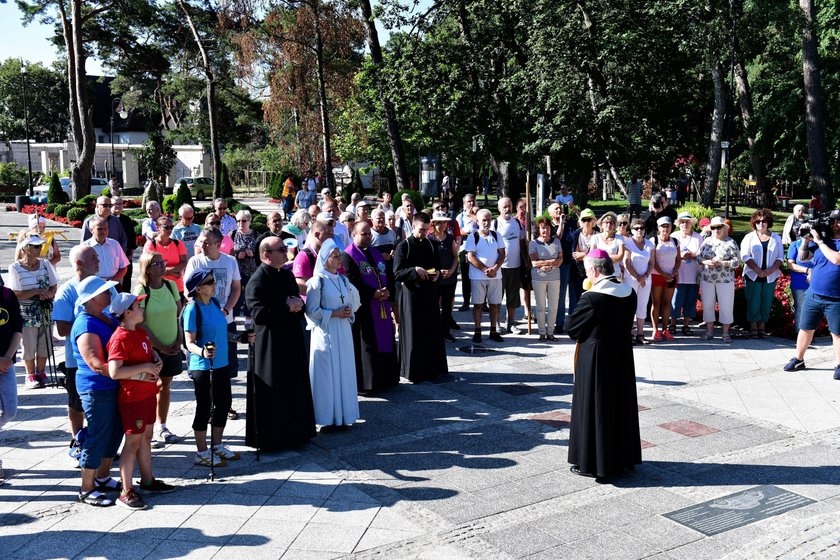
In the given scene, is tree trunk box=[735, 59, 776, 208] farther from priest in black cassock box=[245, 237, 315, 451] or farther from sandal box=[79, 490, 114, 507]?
sandal box=[79, 490, 114, 507]

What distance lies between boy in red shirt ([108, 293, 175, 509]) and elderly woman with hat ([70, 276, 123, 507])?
0.26 ft

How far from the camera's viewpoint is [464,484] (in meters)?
6.69

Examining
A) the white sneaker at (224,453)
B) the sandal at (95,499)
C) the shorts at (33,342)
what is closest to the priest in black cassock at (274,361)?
the white sneaker at (224,453)

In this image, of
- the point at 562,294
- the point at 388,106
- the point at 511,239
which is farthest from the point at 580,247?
the point at 388,106

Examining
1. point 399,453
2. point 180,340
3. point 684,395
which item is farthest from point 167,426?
point 684,395

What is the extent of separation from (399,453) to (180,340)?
7.06 feet

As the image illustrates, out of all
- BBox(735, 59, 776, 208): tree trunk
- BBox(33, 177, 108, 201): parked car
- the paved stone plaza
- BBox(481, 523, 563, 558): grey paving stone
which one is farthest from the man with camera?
BBox(33, 177, 108, 201): parked car

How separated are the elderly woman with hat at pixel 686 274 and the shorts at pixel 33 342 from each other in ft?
28.3

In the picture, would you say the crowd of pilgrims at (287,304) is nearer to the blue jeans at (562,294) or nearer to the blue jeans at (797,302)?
the blue jeans at (562,294)

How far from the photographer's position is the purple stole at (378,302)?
9266 millimetres

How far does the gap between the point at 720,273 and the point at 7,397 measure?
31.2 ft

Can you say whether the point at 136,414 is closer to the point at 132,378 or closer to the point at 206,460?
the point at 132,378

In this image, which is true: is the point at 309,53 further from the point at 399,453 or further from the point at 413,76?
the point at 399,453

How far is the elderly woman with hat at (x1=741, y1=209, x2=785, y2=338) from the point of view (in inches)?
488
